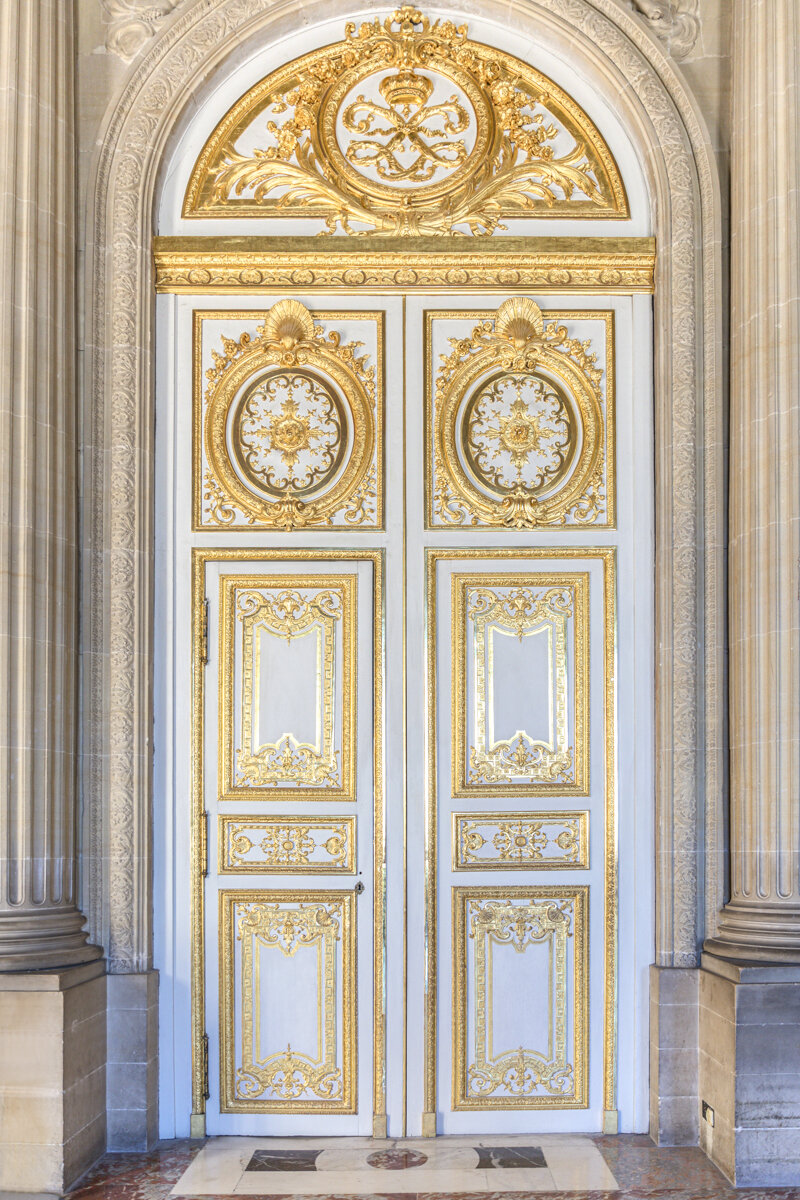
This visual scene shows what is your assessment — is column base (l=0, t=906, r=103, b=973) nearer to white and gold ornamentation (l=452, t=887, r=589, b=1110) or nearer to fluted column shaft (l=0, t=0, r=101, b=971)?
fluted column shaft (l=0, t=0, r=101, b=971)

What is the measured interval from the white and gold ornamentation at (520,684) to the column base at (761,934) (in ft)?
2.54

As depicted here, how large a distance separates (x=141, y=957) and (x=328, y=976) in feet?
2.42

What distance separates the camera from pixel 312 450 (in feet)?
17.2

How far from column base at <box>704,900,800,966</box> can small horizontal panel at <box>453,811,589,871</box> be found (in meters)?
0.62

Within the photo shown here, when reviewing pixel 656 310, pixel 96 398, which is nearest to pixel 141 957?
pixel 96 398

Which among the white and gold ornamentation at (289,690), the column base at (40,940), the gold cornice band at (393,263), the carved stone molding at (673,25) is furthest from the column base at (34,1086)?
the carved stone molding at (673,25)

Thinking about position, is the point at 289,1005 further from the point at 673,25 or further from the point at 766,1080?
the point at 673,25

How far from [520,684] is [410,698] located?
1.47 ft

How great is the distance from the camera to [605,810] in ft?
16.9

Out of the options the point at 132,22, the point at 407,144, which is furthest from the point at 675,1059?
the point at 132,22

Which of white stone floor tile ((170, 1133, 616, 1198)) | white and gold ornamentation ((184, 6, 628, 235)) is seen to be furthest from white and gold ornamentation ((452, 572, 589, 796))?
white and gold ornamentation ((184, 6, 628, 235))

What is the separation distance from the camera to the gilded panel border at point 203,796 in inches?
200

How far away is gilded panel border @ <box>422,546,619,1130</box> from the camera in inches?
200

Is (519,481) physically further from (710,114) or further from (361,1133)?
(361,1133)
